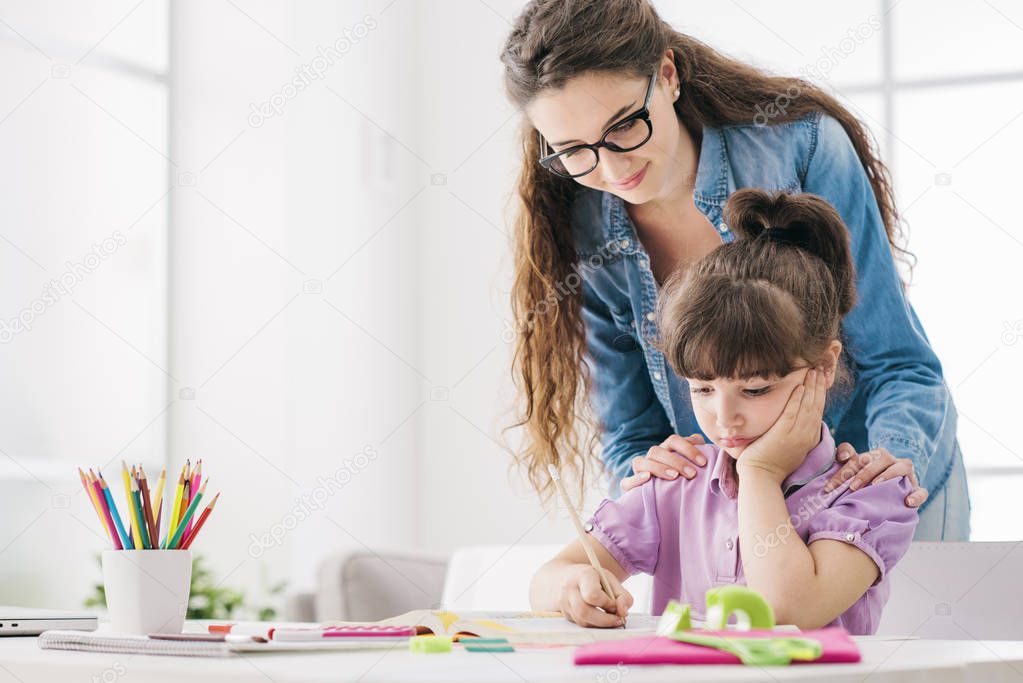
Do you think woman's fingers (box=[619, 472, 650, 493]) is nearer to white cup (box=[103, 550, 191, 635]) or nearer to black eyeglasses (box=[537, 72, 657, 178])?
black eyeglasses (box=[537, 72, 657, 178])

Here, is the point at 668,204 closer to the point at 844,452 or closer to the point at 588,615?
the point at 844,452

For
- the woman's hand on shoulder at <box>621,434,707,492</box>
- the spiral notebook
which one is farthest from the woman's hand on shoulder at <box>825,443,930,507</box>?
the spiral notebook

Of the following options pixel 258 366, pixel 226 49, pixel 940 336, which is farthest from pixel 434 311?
pixel 940 336

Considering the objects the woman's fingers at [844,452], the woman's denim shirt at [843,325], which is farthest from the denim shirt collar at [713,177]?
the woman's fingers at [844,452]

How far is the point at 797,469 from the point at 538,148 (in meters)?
0.52

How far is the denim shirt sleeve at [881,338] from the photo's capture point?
127 centimetres

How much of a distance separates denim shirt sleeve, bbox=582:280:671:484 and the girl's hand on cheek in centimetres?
25

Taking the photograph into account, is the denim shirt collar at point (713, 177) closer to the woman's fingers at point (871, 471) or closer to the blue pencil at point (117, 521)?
the woman's fingers at point (871, 471)

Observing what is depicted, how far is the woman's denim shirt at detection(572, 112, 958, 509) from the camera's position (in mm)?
1278

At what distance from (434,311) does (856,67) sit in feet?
4.65

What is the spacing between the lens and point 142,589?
3.10ft

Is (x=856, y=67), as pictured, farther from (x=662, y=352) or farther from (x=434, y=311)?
(x=662, y=352)

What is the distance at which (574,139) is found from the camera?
52.1 inches

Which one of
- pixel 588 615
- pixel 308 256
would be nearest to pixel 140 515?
pixel 588 615
